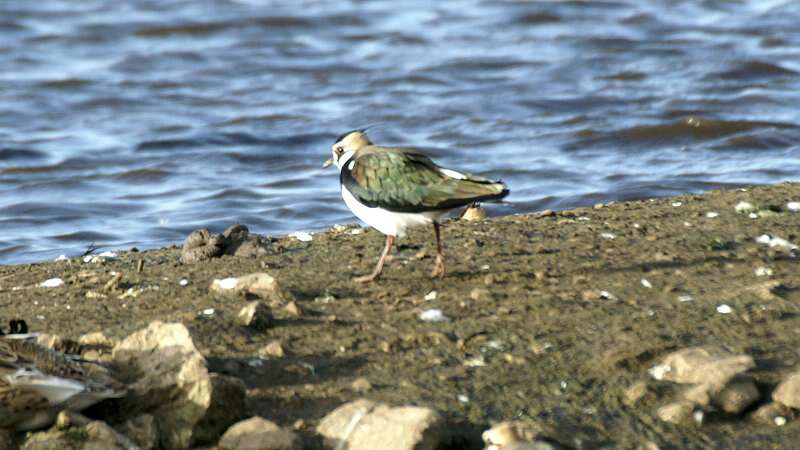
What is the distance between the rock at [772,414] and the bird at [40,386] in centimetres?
236

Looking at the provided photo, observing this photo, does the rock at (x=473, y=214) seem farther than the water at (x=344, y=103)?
No

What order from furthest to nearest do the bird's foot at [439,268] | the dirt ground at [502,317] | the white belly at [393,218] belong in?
1. the white belly at [393,218]
2. the bird's foot at [439,268]
3. the dirt ground at [502,317]

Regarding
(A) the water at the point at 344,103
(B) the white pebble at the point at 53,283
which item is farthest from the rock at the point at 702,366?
(A) the water at the point at 344,103

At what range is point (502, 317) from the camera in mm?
6164

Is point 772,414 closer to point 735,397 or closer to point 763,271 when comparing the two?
point 735,397

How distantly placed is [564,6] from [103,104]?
317 inches

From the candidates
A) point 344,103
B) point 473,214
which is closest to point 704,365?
point 473,214

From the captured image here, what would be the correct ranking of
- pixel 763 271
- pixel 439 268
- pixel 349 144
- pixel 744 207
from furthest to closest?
pixel 744 207
pixel 349 144
pixel 439 268
pixel 763 271

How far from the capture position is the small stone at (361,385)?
539 centimetres

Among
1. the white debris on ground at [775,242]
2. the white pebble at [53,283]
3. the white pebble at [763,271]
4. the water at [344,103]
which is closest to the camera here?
the white pebble at [763,271]

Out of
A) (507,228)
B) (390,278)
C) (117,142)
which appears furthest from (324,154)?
(390,278)

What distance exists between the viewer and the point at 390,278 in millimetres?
7047

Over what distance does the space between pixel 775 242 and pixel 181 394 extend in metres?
3.70

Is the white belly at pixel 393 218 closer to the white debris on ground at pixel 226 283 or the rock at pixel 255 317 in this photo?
the white debris on ground at pixel 226 283
